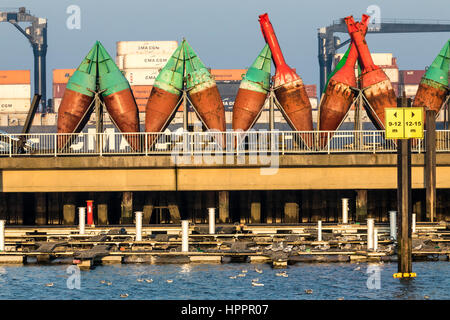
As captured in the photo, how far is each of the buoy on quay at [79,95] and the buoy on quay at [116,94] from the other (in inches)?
19.5

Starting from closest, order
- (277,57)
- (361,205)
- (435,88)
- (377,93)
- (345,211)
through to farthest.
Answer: (345,211) < (361,205) < (377,93) < (277,57) < (435,88)

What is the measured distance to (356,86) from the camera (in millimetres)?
55062

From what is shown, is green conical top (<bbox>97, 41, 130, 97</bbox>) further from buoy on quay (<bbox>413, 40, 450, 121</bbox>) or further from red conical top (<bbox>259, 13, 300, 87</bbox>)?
buoy on quay (<bbox>413, 40, 450, 121</bbox>)

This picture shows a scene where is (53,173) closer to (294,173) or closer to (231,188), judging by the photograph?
(231,188)

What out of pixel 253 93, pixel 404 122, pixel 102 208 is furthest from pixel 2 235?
pixel 404 122

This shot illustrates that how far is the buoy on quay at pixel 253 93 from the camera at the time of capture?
55.0 meters

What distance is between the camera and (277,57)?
56000 millimetres

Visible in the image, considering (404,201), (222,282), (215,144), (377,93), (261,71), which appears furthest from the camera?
(261,71)

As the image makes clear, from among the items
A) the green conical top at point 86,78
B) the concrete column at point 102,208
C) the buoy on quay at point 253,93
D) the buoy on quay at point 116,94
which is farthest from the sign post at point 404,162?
the green conical top at point 86,78

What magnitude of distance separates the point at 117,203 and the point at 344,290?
24335 mm

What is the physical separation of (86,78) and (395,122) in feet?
82.9

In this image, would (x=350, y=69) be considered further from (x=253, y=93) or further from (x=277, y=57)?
(x=253, y=93)
